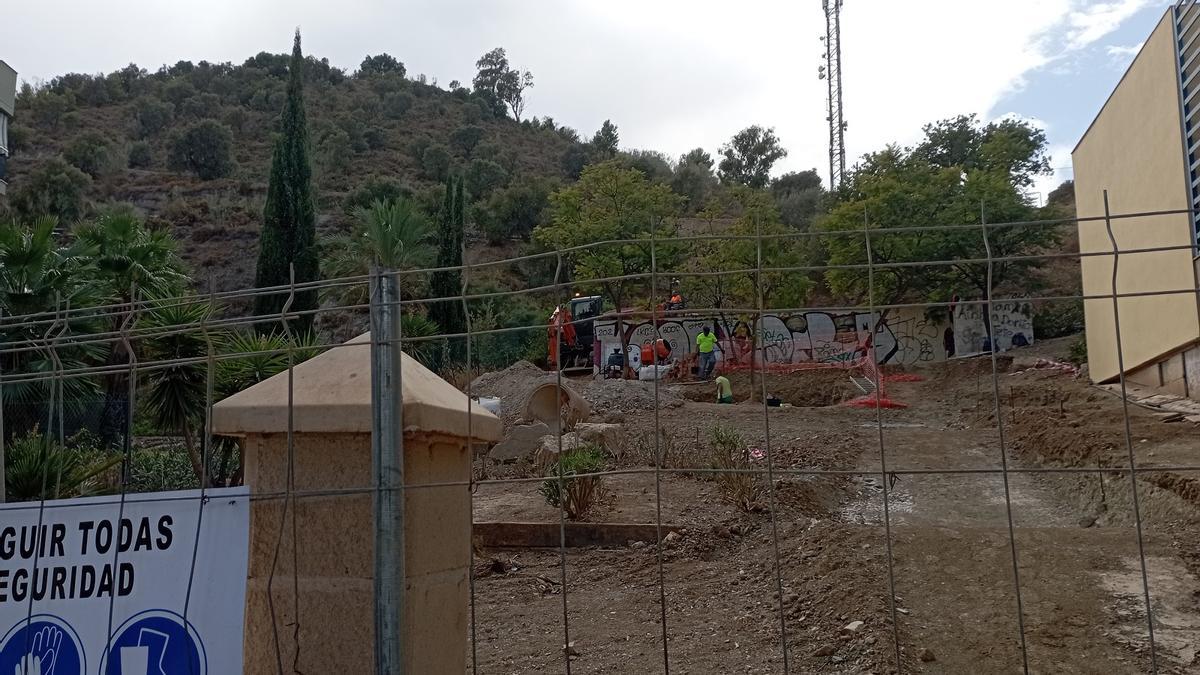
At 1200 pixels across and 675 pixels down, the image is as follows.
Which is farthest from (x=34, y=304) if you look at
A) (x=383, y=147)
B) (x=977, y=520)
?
(x=383, y=147)

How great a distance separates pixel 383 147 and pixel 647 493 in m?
62.2

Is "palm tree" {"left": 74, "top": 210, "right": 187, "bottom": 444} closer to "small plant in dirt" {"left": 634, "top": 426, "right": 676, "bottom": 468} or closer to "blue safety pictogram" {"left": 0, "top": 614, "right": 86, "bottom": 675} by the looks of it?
Answer: "small plant in dirt" {"left": 634, "top": 426, "right": 676, "bottom": 468}

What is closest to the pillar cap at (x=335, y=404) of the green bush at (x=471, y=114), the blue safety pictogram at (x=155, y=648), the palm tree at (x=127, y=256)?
the blue safety pictogram at (x=155, y=648)

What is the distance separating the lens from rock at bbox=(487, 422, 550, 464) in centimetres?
1394

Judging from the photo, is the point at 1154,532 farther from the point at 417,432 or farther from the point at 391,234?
the point at 391,234

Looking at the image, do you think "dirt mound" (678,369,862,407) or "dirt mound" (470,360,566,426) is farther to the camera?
"dirt mound" (678,369,862,407)

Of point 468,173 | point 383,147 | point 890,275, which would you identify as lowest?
point 890,275

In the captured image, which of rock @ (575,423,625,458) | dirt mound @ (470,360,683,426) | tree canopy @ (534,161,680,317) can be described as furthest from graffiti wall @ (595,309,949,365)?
rock @ (575,423,625,458)

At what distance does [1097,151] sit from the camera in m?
17.0

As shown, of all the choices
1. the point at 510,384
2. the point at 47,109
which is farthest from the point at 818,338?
the point at 47,109

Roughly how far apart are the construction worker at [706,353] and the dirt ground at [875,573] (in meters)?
11.1

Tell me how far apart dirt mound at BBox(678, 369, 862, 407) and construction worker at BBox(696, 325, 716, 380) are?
742 mm

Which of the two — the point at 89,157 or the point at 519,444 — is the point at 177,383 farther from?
the point at 89,157

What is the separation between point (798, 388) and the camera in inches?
1000
